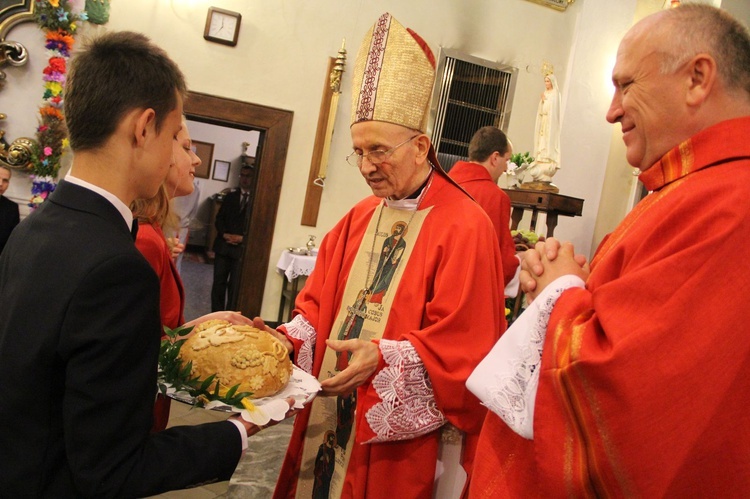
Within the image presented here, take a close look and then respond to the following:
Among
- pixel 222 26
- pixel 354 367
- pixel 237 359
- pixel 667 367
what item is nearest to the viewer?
pixel 667 367

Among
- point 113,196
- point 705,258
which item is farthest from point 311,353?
point 705,258

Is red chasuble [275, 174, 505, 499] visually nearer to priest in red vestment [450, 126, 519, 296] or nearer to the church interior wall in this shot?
priest in red vestment [450, 126, 519, 296]

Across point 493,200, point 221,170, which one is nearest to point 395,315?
point 493,200

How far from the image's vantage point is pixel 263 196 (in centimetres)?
679

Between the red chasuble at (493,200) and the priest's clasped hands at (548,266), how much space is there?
10.9ft

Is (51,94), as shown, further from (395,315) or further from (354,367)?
(354,367)

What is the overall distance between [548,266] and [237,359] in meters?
0.84

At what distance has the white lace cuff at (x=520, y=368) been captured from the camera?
1220mm

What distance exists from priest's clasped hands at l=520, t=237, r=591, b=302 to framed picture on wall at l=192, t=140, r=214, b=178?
447 inches

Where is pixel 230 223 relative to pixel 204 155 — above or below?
below

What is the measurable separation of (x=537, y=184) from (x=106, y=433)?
18.8ft

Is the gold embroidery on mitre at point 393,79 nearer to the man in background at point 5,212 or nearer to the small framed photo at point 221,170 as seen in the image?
the man in background at point 5,212

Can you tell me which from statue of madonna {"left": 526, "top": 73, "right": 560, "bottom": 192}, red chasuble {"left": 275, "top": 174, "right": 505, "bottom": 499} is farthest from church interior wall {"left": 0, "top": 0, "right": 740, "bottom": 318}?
red chasuble {"left": 275, "top": 174, "right": 505, "bottom": 499}

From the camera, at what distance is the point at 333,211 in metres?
7.11
